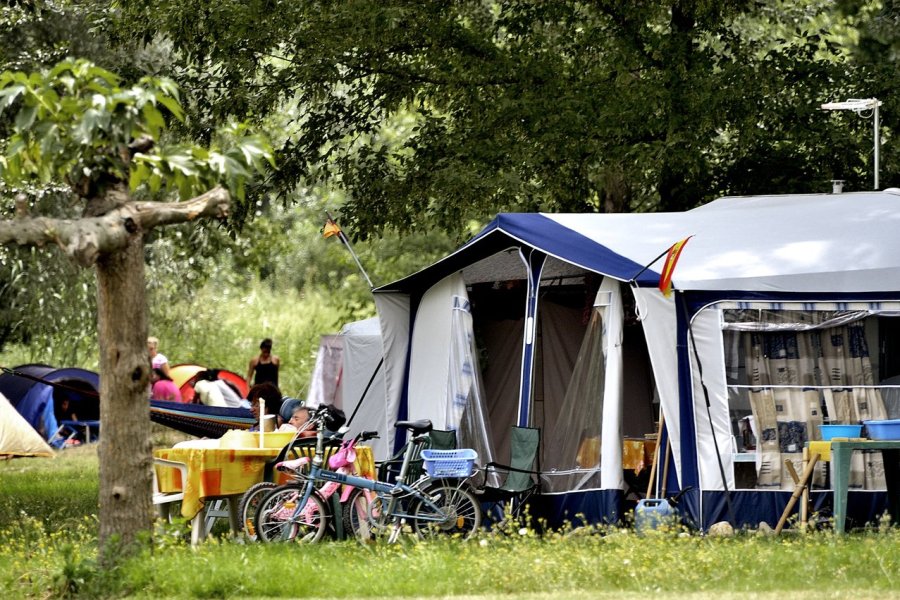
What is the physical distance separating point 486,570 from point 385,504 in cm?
173

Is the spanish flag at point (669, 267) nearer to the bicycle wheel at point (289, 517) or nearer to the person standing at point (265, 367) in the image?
the bicycle wheel at point (289, 517)

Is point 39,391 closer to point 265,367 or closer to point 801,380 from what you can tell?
point 265,367

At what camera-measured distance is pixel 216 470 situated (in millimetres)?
8445

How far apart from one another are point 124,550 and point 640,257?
3.88 m

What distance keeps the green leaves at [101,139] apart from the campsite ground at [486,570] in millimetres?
1853

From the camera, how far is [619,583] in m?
6.68

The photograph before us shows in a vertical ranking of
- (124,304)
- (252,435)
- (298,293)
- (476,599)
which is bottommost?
(476,599)

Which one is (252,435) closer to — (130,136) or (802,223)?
(130,136)

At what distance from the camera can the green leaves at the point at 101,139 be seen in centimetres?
634

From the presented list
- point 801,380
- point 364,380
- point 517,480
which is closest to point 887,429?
point 801,380

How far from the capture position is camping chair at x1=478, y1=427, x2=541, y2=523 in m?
8.87

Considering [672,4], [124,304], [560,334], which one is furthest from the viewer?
[672,4]

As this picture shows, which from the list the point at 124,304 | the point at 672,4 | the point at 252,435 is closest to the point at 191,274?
the point at 672,4

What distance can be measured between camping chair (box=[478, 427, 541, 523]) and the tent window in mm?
1297
